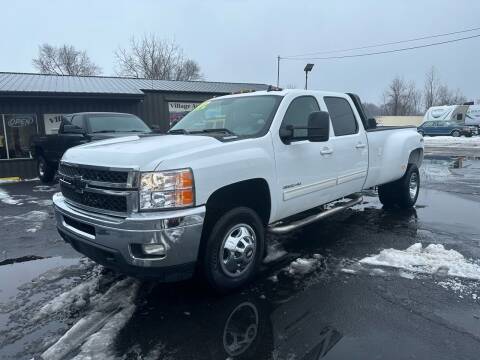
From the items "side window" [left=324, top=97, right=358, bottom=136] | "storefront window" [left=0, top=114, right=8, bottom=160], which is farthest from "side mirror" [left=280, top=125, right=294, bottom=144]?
"storefront window" [left=0, top=114, right=8, bottom=160]

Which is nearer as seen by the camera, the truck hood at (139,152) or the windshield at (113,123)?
the truck hood at (139,152)

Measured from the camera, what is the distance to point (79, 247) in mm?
3646

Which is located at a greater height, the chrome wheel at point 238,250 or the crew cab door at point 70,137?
the crew cab door at point 70,137

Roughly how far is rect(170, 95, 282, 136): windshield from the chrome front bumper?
133 centimetres

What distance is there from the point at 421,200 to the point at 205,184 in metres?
6.33

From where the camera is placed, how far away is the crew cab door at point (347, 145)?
→ 16.5 ft

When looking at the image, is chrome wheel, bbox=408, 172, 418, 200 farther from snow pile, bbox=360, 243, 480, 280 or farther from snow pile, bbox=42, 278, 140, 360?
snow pile, bbox=42, 278, 140, 360

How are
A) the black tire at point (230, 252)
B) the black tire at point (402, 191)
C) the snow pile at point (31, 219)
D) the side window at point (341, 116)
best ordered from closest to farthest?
1. the black tire at point (230, 252)
2. the side window at point (341, 116)
3. the snow pile at point (31, 219)
4. the black tire at point (402, 191)

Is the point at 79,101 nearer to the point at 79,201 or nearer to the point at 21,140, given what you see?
the point at 21,140

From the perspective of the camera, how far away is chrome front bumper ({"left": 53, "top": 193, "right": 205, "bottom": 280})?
3.07m

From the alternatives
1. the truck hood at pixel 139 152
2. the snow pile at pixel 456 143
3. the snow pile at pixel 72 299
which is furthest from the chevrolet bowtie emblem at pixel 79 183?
the snow pile at pixel 456 143

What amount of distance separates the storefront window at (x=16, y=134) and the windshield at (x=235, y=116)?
10981 mm

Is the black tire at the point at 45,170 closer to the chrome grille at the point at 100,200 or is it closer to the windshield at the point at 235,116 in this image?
the windshield at the point at 235,116

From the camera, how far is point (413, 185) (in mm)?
7254
